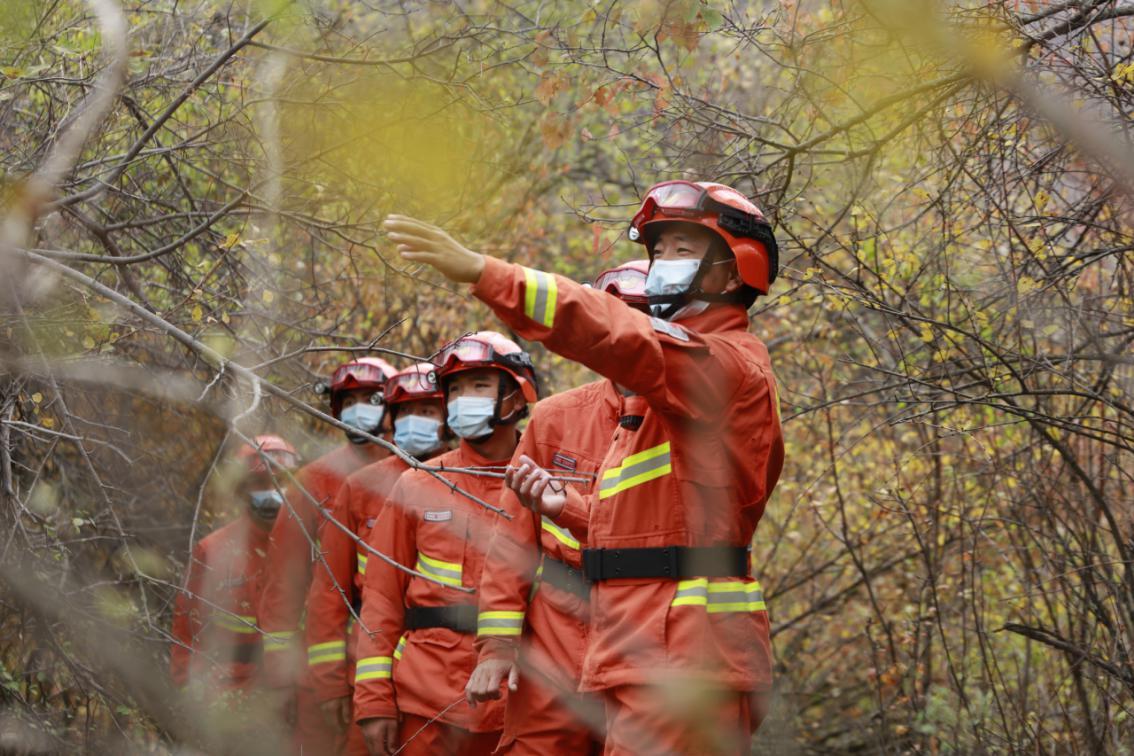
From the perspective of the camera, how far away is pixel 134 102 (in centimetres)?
619

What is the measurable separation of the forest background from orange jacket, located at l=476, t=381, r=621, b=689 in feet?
3.19

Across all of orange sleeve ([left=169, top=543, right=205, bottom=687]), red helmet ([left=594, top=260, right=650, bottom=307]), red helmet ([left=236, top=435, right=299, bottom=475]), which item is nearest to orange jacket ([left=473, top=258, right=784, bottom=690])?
red helmet ([left=594, top=260, right=650, bottom=307])

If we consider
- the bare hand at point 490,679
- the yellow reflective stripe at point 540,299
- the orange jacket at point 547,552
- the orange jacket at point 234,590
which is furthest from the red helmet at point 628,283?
the orange jacket at point 234,590

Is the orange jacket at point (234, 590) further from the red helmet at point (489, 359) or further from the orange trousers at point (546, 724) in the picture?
the orange trousers at point (546, 724)

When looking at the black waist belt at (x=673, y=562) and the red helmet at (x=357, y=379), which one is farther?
the red helmet at (x=357, y=379)

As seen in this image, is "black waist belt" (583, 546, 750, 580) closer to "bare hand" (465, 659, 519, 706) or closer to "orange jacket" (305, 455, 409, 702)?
"bare hand" (465, 659, 519, 706)

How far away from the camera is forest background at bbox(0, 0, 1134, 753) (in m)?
5.12

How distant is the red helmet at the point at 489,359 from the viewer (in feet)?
20.7

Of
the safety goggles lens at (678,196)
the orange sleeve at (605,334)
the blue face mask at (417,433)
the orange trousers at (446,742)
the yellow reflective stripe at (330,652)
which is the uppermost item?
the safety goggles lens at (678,196)

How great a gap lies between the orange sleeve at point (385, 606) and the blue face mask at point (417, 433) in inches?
32.3

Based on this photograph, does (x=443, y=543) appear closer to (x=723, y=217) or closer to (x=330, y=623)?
(x=330, y=623)

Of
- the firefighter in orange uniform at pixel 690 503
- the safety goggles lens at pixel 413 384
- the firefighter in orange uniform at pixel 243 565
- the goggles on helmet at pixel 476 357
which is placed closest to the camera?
the firefighter in orange uniform at pixel 690 503

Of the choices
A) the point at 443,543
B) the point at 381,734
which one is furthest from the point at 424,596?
the point at 381,734

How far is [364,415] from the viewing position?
7773 mm
